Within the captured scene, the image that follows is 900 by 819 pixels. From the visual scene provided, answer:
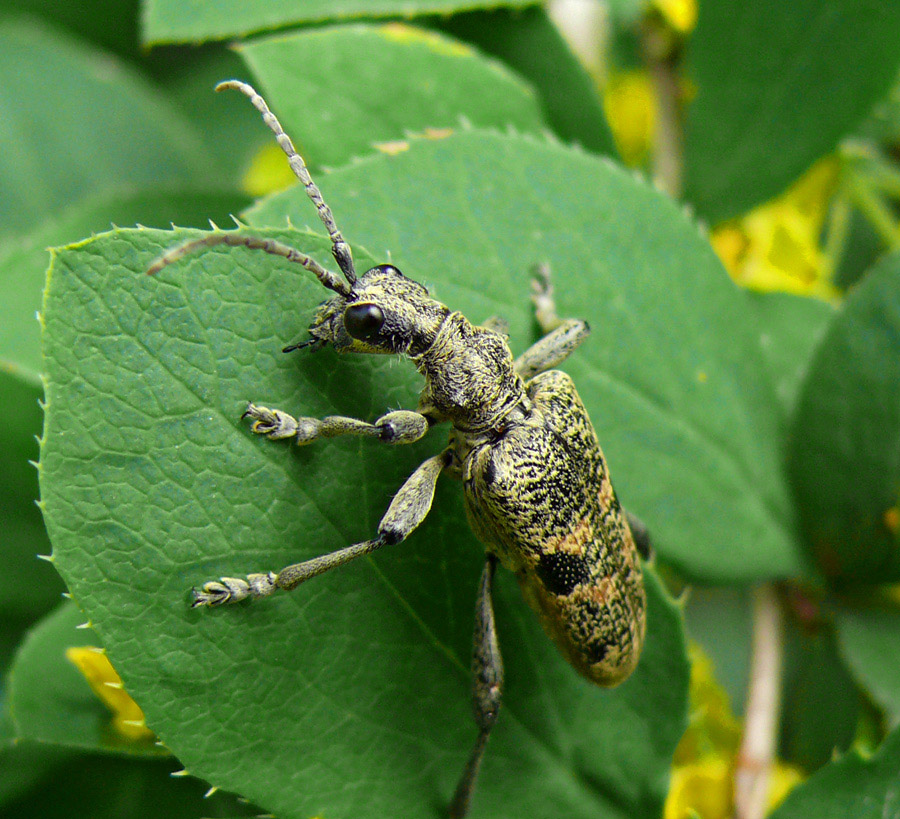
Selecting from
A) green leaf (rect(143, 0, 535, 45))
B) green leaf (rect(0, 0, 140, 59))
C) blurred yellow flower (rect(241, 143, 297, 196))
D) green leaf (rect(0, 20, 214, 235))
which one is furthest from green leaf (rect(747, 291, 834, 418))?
green leaf (rect(0, 0, 140, 59))

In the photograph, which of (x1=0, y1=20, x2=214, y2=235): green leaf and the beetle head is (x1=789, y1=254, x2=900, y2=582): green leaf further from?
(x1=0, y1=20, x2=214, y2=235): green leaf

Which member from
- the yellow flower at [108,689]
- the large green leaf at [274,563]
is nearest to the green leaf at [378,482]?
the large green leaf at [274,563]

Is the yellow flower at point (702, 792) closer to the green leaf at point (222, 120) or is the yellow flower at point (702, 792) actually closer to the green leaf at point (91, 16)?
the green leaf at point (222, 120)

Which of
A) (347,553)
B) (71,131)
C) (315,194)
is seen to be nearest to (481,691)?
(347,553)

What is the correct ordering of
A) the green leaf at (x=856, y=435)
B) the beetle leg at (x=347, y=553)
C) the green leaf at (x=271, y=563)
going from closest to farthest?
the green leaf at (x=271, y=563) < the beetle leg at (x=347, y=553) < the green leaf at (x=856, y=435)

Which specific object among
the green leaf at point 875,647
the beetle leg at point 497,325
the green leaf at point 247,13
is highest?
the green leaf at point 247,13

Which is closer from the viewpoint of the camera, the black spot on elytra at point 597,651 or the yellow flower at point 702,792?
the black spot on elytra at point 597,651

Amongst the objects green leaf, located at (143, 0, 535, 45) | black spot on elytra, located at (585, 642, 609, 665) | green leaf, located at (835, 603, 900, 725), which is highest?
green leaf, located at (143, 0, 535, 45)
